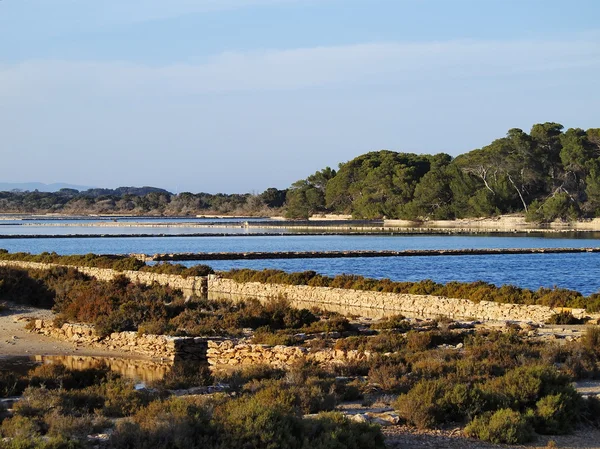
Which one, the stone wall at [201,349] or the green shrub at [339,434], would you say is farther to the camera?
the stone wall at [201,349]

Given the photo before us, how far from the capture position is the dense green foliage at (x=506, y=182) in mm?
84750

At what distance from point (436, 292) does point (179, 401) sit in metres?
16.5

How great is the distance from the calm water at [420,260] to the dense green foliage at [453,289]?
23.8 feet

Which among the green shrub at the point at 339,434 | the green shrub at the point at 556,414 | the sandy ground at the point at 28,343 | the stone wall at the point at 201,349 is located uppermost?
the green shrub at the point at 339,434

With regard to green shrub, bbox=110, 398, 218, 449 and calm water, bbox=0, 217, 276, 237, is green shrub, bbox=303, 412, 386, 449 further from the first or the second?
calm water, bbox=0, 217, 276, 237

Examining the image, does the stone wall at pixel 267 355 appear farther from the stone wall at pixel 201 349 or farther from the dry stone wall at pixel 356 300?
the dry stone wall at pixel 356 300

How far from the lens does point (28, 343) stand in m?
18.1

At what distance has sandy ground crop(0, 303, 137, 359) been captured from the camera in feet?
55.5

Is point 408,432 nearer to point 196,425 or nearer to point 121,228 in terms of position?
point 196,425

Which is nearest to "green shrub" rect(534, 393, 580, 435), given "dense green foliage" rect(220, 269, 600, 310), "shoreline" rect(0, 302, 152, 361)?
"shoreline" rect(0, 302, 152, 361)

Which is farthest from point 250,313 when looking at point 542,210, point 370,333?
point 542,210

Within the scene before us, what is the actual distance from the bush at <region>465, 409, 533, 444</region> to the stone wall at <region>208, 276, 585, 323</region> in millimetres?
11440

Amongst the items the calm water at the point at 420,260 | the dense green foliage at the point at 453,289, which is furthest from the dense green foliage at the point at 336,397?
the calm water at the point at 420,260

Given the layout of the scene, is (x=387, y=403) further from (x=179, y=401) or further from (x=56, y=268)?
(x=56, y=268)
